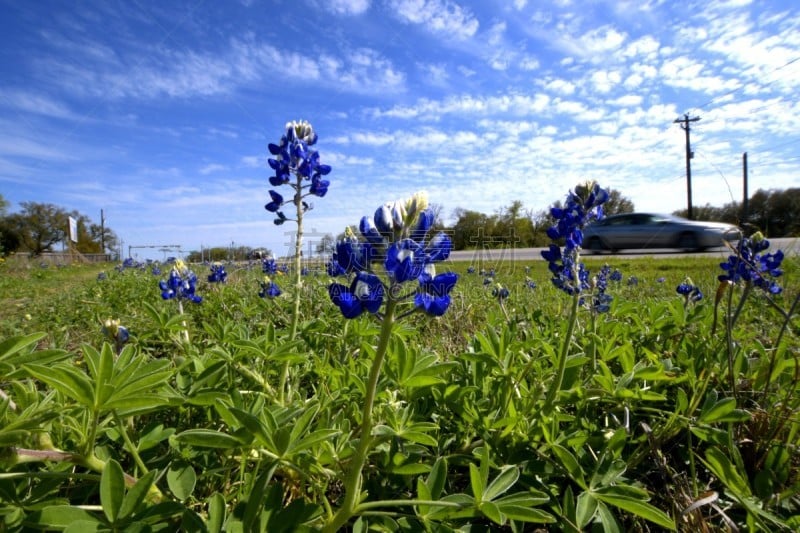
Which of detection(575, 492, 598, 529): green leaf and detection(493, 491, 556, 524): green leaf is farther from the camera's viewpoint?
detection(575, 492, 598, 529): green leaf

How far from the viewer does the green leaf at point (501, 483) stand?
1.09 metres

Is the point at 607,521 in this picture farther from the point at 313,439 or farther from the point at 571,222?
the point at 571,222

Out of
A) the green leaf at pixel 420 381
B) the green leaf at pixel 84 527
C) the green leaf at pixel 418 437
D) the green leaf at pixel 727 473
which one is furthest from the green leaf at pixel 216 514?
the green leaf at pixel 727 473

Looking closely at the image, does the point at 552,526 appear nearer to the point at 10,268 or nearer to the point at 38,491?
the point at 38,491

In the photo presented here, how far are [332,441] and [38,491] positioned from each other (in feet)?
2.57

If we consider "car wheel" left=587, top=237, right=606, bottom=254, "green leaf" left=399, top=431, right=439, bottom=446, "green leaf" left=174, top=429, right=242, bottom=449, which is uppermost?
"car wheel" left=587, top=237, right=606, bottom=254

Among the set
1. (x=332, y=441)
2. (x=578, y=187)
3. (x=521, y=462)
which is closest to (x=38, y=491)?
(x=332, y=441)

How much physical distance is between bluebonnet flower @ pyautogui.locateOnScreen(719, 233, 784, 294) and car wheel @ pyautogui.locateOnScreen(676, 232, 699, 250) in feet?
48.9

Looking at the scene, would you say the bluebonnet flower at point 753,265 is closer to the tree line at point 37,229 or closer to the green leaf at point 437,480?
the green leaf at point 437,480

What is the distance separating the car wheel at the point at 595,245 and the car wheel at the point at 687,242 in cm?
268

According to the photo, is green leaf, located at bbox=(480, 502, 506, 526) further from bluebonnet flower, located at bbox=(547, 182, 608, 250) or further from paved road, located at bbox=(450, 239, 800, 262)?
paved road, located at bbox=(450, 239, 800, 262)

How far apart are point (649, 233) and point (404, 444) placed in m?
18.1

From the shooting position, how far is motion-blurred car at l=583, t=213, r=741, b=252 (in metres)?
15.4

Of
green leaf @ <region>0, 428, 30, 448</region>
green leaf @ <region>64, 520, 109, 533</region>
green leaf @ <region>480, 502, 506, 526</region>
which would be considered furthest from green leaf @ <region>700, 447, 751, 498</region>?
green leaf @ <region>0, 428, 30, 448</region>
